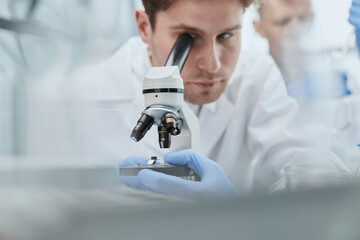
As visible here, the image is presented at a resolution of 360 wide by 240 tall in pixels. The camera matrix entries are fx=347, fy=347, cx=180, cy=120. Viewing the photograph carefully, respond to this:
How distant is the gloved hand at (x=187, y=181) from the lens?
1034 millimetres

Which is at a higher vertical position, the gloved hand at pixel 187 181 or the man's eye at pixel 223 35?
the man's eye at pixel 223 35

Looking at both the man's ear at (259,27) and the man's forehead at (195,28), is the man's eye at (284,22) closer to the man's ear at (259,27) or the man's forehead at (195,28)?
the man's ear at (259,27)

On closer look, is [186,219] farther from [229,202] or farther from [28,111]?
[28,111]

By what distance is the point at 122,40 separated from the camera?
66.1 inches

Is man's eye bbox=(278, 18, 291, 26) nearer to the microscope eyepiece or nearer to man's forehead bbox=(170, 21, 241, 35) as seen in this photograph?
man's forehead bbox=(170, 21, 241, 35)

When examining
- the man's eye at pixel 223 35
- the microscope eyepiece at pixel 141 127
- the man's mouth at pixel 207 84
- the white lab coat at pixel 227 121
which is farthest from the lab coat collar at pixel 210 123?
the microscope eyepiece at pixel 141 127

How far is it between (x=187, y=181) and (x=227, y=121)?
74cm

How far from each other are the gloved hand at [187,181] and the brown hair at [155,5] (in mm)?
687

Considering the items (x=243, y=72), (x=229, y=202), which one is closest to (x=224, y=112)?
(x=243, y=72)

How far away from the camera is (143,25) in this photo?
62.9 inches

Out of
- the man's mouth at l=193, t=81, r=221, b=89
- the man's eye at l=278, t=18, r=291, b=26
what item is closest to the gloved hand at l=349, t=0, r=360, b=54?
the man's eye at l=278, t=18, r=291, b=26

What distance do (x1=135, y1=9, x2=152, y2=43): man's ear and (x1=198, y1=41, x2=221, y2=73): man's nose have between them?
27 cm

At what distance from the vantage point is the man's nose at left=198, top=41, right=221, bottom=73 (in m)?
1.48

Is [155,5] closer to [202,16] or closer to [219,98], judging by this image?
[202,16]
